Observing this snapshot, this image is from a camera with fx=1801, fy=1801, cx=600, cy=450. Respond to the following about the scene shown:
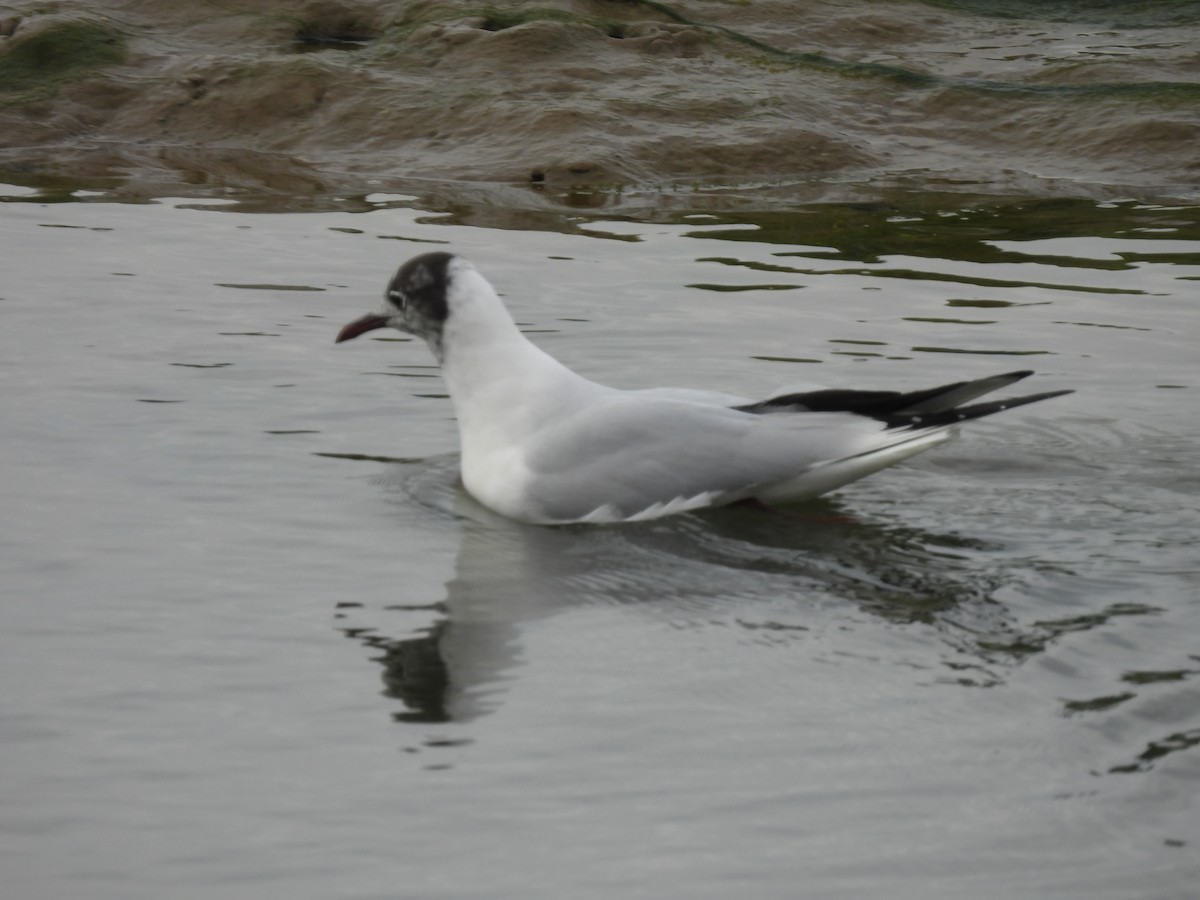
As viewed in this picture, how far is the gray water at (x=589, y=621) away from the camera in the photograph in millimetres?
3957

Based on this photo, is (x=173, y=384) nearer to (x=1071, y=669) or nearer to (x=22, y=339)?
(x=22, y=339)

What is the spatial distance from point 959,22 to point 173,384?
38.3 ft

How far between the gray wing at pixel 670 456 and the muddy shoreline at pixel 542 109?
5661mm

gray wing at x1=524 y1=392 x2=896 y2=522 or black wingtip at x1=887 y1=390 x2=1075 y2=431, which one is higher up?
black wingtip at x1=887 y1=390 x2=1075 y2=431

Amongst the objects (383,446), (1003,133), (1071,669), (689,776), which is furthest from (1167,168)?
(689,776)

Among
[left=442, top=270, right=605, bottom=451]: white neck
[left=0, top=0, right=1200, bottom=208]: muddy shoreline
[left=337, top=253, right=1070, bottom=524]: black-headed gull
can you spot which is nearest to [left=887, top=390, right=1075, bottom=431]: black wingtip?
[left=337, top=253, right=1070, bottom=524]: black-headed gull

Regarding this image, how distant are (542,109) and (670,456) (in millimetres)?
7099

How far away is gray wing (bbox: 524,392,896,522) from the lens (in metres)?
6.22

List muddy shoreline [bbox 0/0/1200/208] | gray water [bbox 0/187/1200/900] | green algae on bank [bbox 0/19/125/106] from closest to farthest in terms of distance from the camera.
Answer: gray water [bbox 0/187/1200/900]
muddy shoreline [bbox 0/0/1200/208]
green algae on bank [bbox 0/19/125/106]

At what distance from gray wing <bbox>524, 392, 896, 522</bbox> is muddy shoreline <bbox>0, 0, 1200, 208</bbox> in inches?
223

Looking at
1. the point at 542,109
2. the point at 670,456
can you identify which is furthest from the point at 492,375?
the point at 542,109

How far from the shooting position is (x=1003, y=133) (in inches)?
520

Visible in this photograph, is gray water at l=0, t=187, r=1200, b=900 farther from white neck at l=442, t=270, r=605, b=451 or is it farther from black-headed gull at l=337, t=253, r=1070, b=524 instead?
white neck at l=442, t=270, r=605, b=451

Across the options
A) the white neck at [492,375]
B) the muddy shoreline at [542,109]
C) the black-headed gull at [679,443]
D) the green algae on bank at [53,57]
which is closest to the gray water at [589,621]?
the black-headed gull at [679,443]
